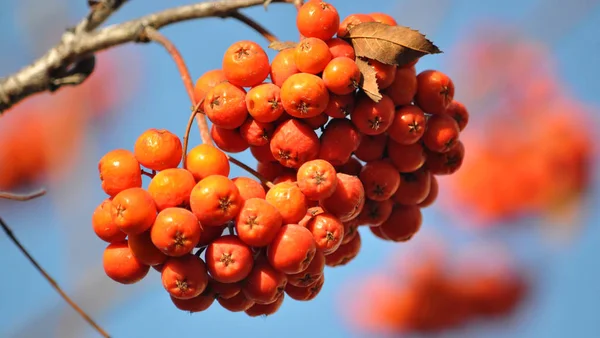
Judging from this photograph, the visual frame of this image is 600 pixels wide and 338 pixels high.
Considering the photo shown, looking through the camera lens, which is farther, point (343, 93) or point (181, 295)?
point (343, 93)

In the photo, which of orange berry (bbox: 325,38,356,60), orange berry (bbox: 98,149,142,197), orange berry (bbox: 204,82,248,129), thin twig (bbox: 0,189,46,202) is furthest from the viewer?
orange berry (bbox: 325,38,356,60)

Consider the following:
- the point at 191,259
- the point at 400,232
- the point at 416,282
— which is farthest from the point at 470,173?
the point at 191,259

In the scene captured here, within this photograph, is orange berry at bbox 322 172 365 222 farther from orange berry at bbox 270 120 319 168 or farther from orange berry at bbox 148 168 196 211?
orange berry at bbox 148 168 196 211

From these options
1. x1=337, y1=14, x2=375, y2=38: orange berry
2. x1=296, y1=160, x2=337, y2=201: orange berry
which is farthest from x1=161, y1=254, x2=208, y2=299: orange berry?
x1=337, y1=14, x2=375, y2=38: orange berry

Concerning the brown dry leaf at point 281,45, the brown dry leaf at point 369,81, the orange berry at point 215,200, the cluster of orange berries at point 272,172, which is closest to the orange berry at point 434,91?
the cluster of orange berries at point 272,172

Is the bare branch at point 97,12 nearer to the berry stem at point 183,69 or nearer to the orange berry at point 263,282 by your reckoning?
the berry stem at point 183,69

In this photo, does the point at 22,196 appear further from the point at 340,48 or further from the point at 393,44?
the point at 393,44

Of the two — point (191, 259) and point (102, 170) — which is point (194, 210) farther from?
point (102, 170)
